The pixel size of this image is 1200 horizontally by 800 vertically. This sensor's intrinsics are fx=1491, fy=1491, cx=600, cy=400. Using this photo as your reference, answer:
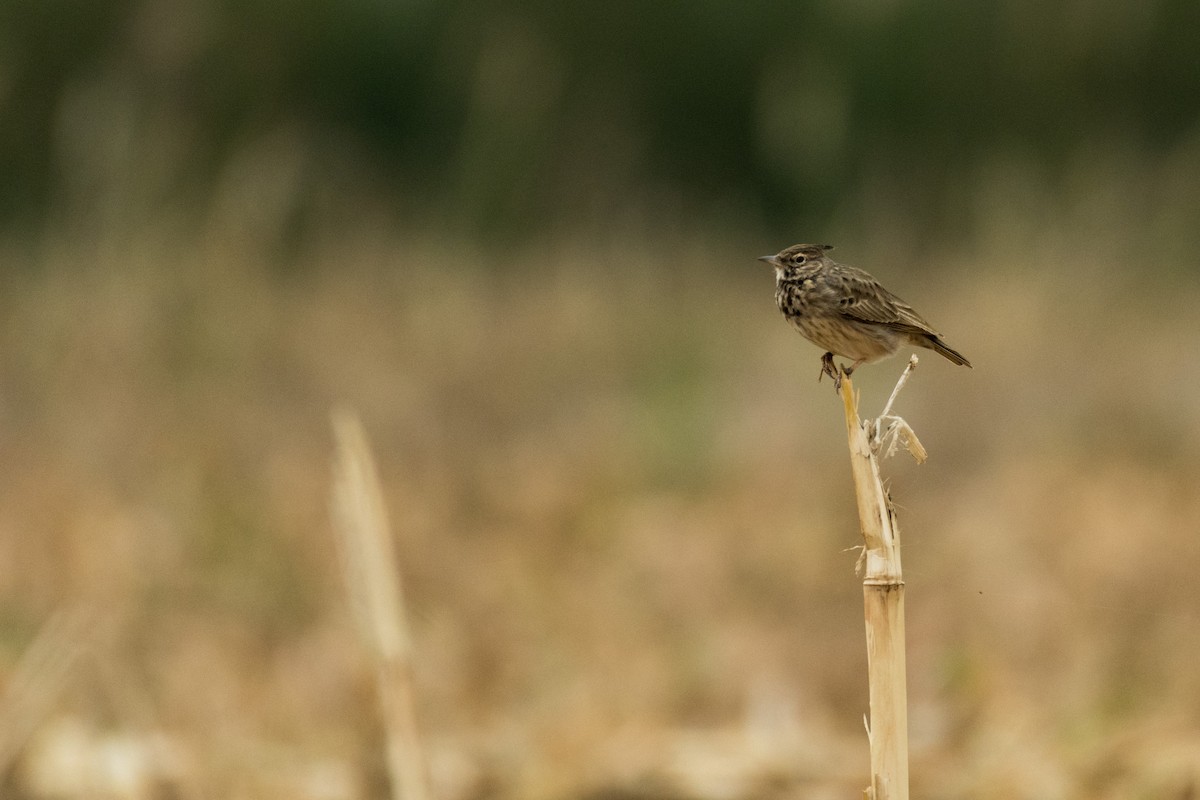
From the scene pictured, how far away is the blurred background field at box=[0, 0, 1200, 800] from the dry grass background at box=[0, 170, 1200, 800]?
0.06 ft

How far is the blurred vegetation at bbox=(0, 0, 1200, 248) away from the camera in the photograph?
756 cm

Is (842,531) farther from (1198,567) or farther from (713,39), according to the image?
(713,39)

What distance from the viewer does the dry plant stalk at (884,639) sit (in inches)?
43.9

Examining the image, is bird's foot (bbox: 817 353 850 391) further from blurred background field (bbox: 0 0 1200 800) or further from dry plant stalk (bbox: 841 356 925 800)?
dry plant stalk (bbox: 841 356 925 800)

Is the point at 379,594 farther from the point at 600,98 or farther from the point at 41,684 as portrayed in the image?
the point at 600,98

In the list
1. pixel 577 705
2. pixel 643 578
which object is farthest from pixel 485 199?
pixel 577 705

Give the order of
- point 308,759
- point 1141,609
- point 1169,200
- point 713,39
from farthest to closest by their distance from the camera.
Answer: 1. point 713,39
2. point 1169,200
3. point 1141,609
4. point 308,759

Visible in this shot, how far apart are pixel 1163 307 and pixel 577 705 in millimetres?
4747

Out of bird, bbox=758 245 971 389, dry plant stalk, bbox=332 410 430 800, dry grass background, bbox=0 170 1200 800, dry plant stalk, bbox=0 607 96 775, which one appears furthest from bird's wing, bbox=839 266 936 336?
dry plant stalk, bbox=0 607 96 775

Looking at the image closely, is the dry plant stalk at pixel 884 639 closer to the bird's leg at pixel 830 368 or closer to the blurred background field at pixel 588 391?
the blurred background field at pixel 588 391

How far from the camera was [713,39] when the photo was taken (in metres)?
9.03

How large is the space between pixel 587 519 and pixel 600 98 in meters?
4.58

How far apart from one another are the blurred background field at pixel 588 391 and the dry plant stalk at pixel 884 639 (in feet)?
0.17

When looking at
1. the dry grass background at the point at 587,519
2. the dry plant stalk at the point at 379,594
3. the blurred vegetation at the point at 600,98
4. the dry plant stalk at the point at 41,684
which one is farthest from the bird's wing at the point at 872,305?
the blurred vegetation at the point at 600,98
